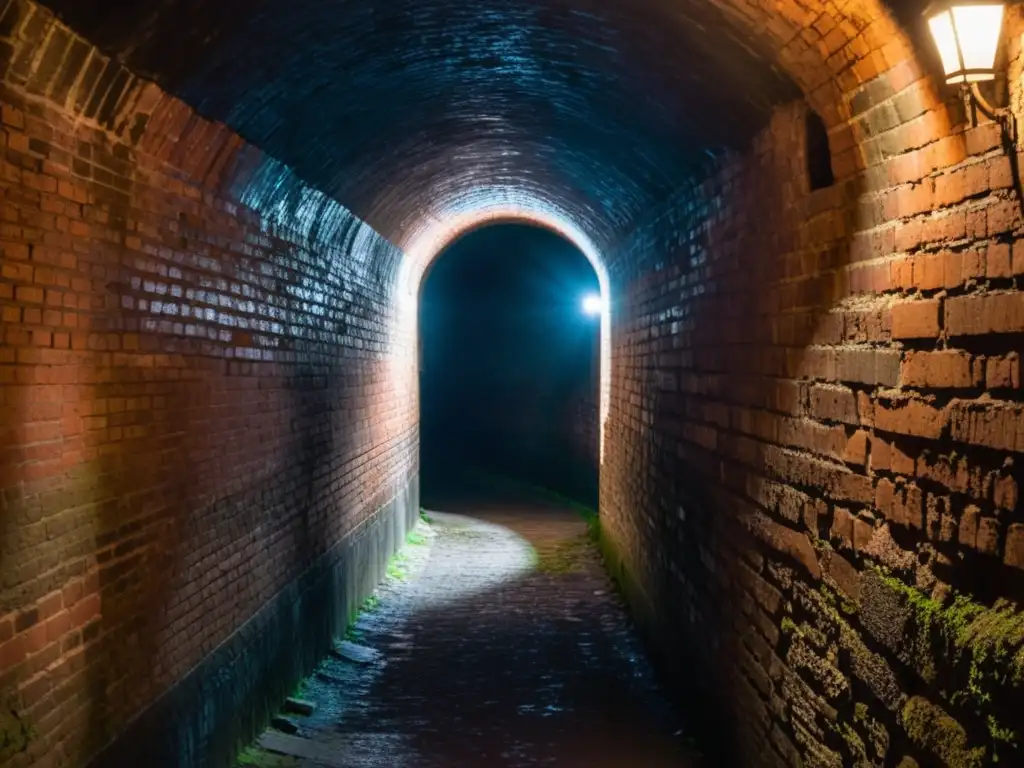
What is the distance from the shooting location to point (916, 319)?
320 cm

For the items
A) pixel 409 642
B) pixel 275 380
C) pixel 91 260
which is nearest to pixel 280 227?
pixel 275 380

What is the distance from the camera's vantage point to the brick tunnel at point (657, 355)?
3.02 meters

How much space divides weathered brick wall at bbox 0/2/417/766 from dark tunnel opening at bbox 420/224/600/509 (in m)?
10.7

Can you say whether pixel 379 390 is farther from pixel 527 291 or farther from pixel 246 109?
pixel 527 291

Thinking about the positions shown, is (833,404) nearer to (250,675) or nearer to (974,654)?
(974,654)

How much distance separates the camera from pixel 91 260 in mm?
4094

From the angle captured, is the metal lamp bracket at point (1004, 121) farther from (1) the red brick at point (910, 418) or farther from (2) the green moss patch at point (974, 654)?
(2) the green moss patch at point (974, 654)

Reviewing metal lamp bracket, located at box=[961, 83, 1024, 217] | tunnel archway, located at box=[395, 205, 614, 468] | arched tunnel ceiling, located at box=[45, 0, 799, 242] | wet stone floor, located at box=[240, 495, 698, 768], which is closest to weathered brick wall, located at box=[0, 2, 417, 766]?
arched tunnel ceiling, located at box=[45, 0, 799, 242]

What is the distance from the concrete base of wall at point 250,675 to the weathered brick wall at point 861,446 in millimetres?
2838

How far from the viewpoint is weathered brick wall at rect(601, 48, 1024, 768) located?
2.72 m

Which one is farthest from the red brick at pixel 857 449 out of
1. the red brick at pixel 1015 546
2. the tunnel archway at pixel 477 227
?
the tunnel archway at pixel 477 227

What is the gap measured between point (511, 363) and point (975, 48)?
20004 mm

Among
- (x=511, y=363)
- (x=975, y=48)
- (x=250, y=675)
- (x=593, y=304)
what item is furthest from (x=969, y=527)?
(x=511, y=363)

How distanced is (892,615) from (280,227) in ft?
16.2
